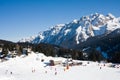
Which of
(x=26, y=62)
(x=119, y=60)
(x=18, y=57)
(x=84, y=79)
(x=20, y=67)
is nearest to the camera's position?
Answer: (x=84, y=79)

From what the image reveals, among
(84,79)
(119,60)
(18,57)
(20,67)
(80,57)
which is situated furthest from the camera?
(80,57)

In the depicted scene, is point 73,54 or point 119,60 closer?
point 119,60

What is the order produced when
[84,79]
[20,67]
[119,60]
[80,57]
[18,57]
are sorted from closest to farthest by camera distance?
[84,79], [20,67], [18,57], [119,60], [80,57]

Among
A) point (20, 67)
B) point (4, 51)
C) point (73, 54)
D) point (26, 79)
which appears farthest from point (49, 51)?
point (26, 79)

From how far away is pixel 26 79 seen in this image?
6675 cm

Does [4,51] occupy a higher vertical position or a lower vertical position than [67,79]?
higher

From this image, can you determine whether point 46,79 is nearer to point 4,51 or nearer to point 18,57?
point 18,57

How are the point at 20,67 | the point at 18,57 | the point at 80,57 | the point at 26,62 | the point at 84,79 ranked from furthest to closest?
the point at 80,57
the point at 18,57
the point at 26,62
the point at 20,67
the point at 84,79

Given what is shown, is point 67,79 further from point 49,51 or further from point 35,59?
point 49,51

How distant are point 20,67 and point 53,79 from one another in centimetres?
4072

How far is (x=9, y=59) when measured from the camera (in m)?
115

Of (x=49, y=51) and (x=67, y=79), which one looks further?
(x=49, y=51)

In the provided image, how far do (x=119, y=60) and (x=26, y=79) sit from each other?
250 ft

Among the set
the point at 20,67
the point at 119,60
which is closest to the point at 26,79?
the point at 20,67
